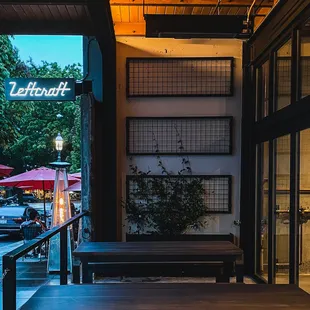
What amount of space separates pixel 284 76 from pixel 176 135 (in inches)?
59.2

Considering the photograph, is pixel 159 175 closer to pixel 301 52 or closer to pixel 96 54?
pixel 96 54

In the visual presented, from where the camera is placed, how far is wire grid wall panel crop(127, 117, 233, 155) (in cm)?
479

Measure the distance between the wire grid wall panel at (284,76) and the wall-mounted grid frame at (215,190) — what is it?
1.37 meters

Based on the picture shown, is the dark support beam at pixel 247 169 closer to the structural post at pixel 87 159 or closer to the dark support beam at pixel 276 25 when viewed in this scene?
the dark support beam at pixel 276 25

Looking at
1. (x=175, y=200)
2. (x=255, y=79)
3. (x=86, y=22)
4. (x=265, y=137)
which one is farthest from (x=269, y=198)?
(x=86, y=22)

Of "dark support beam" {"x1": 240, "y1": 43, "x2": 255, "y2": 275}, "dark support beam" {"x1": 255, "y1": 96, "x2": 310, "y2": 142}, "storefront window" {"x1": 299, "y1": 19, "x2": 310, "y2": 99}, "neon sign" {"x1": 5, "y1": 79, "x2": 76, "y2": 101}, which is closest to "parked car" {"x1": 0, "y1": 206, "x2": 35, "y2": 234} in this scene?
"neon sign" {"x1": 5, "y1": 79, "x2": 76, "y2": 101}

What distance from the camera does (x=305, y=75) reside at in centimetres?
335

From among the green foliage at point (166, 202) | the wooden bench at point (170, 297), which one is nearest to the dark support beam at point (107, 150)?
the green foliage at point (166, 202)

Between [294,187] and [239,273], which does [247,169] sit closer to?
[294,187]

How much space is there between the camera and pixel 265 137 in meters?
4.31

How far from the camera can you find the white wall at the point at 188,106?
477 cm

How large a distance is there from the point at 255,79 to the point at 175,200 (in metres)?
1.79

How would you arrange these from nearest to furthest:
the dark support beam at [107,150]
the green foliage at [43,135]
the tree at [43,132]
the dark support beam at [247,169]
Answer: the dark support beam at [107,150] → the dark support beam at [247,169] → the green foliage at [43,135] → the tree at [43,132]

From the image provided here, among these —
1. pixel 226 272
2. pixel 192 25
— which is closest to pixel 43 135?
pixel 192 25
